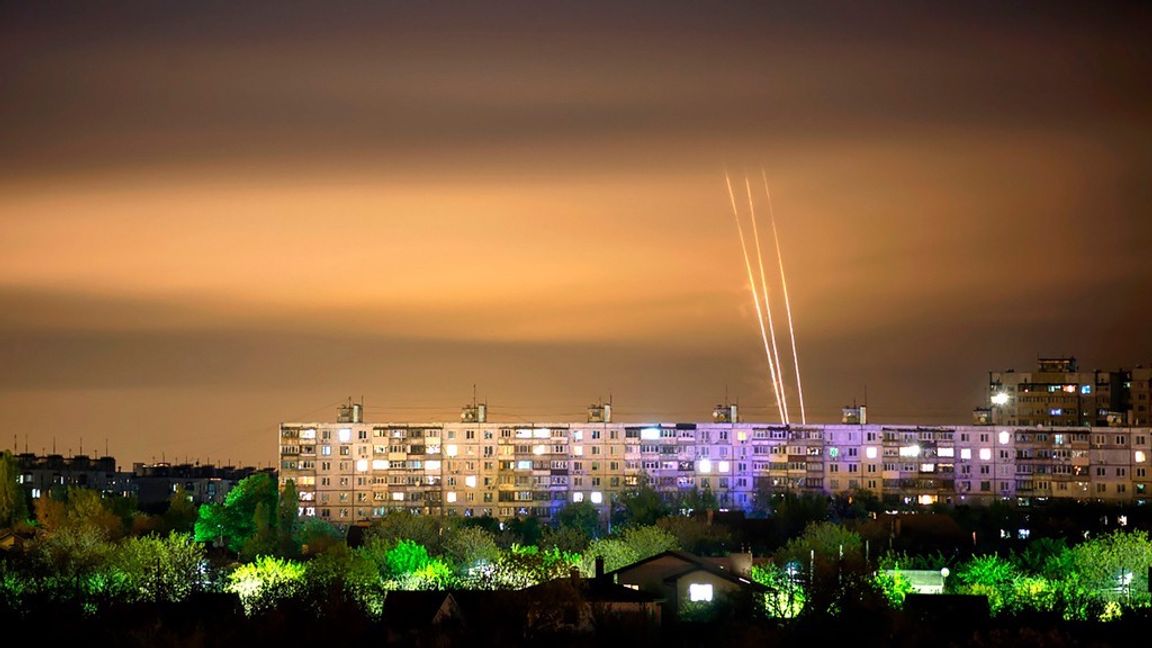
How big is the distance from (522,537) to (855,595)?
1533 inches

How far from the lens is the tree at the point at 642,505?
301 feet

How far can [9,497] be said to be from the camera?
10112 cm

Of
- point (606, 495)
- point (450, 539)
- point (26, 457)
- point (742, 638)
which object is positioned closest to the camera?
point (742, 638)

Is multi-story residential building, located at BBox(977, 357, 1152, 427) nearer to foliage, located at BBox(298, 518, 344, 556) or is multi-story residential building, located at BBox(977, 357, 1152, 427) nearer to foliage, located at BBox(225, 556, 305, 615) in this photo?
foliage, located at BBox(298, 518, 344, 556)

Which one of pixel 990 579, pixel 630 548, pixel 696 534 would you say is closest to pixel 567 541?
pixel 696 534

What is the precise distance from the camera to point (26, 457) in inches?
6053

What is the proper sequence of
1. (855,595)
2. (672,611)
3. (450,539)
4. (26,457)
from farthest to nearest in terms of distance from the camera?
(26,457)
(450,539)
(672,611)
(855,595)

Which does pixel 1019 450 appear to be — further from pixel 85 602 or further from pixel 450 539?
pixel 85 602

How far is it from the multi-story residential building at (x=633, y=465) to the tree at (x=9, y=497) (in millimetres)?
13825

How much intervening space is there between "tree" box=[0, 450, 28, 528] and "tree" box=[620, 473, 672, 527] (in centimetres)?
2740

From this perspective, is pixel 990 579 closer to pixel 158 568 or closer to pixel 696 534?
pixel 696 534

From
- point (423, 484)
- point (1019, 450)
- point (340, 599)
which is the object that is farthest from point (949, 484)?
point (340, 599)

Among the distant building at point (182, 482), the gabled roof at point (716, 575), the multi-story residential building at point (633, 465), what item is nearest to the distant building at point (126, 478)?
the distant building at point (182, 482)

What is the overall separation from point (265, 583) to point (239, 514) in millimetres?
36034
